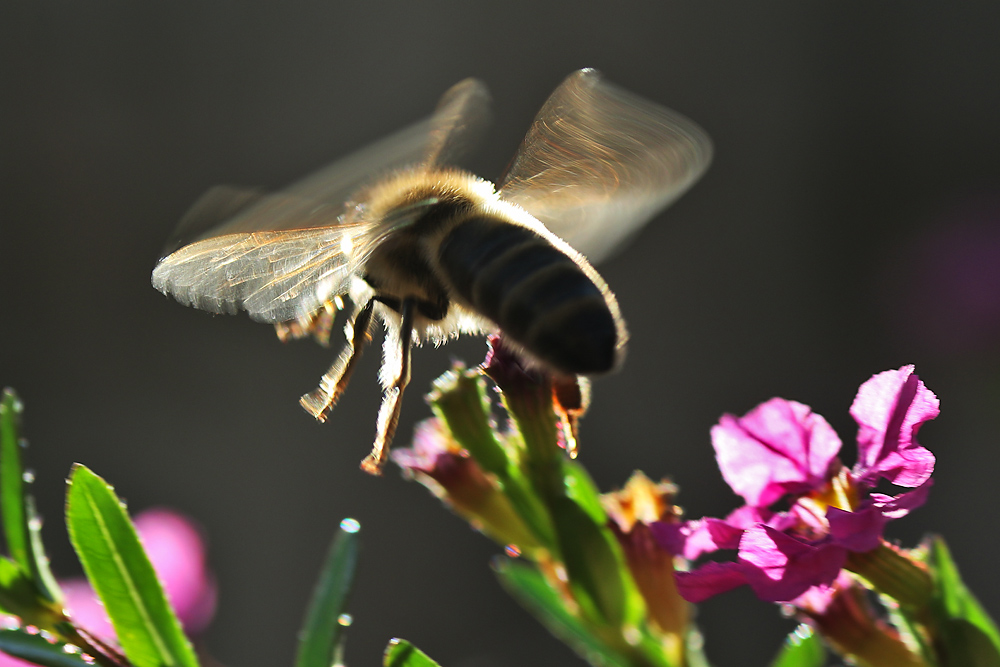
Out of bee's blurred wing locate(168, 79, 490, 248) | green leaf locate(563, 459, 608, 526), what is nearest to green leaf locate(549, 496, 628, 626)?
green leaf locate(563, 459, 608, 526)

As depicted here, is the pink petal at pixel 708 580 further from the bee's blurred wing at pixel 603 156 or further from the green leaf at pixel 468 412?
the bee's blurred wing at pixel 603 156

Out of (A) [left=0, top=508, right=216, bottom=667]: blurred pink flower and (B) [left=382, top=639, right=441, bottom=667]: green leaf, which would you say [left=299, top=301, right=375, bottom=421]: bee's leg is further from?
(A) [left=0, top=508, right=216, bottom=667]: blurred pink flower

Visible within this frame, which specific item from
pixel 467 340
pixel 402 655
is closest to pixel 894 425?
pixel 402 655

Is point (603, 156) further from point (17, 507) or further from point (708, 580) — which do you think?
point (17, 507)

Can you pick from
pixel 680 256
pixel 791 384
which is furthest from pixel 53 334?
pixel 791 384

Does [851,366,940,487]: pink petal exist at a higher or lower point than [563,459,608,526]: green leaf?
higher
